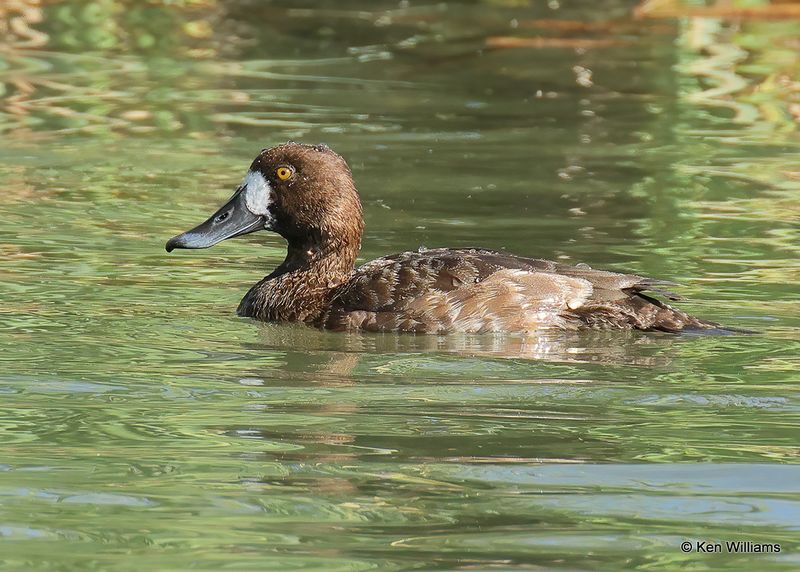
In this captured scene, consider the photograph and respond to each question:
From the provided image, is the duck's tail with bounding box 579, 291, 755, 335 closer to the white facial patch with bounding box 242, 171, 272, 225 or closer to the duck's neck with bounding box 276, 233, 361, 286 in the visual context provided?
the duck's neck with bounding box 276, 233, 361, 286

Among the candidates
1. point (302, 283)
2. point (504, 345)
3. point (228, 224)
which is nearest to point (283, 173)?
point (228, 224)

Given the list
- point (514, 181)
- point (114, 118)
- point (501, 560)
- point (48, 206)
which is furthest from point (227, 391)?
point (114, 118)

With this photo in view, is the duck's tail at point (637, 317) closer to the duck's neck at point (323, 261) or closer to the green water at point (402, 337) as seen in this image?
the green water at point (402, 337)

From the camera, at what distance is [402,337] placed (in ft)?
29.6

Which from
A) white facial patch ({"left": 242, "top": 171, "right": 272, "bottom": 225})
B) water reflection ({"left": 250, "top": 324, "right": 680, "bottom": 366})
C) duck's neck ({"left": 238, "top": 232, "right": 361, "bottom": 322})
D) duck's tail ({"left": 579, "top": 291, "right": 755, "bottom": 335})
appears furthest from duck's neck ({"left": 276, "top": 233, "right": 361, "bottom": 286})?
duck's tail ({"left": 579, "top": 291, "right": 755, "bottom": 335})

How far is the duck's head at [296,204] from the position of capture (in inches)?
392

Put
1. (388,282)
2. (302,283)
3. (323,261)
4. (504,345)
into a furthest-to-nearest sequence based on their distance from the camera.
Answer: (323,261), (302,283), (388,282), (504,345)

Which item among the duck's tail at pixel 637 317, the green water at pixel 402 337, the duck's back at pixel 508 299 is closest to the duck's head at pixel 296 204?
the green water at pixel 402 337

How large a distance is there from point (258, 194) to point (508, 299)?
5.82 feet

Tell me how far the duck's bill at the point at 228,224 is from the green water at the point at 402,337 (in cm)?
31

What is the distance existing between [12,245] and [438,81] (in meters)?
8.12

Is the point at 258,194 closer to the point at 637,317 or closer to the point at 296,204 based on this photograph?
the point at 296,204

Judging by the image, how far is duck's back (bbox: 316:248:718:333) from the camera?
8.97 metres

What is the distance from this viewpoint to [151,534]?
224 inches
